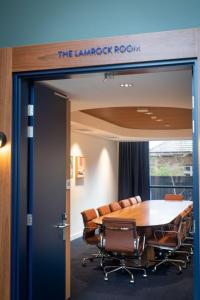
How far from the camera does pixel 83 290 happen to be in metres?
5.03

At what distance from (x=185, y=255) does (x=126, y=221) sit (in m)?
2.31

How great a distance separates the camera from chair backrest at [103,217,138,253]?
5.21 m

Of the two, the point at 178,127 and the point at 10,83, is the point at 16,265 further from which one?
the point at 178,127

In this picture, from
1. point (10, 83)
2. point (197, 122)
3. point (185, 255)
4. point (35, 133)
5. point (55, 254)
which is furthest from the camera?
point (185, 255)

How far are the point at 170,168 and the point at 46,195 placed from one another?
9.17 metres

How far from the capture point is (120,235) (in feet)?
A: 17.4

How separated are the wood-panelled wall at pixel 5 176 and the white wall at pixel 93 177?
554 cm

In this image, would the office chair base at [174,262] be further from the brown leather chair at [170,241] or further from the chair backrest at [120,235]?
the chair backrest at [120,235]

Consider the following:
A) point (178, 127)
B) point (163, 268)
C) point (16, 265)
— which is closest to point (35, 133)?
point (16, 265)

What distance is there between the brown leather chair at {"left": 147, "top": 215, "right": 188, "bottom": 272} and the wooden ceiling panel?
209 cm

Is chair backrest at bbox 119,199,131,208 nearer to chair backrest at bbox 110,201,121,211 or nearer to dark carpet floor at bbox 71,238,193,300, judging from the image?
chair backrest at bbox 110,201,121,211

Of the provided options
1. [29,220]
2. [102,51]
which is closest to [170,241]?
[29,220]

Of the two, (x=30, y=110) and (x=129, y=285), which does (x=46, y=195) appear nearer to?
(x=30, y=110)

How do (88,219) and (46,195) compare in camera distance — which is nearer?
(46,195)
